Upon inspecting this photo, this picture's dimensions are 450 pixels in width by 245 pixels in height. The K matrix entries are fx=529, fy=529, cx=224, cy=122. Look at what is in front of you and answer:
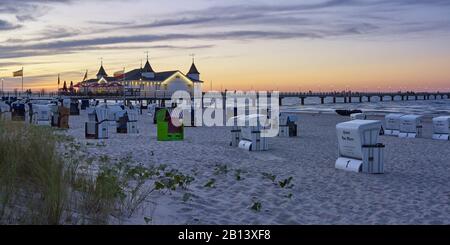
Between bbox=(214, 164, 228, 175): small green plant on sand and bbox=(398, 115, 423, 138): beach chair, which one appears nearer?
bbox=(214, 164, 228, 175): small green plant on sand

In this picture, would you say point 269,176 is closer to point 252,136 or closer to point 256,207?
point 256,207

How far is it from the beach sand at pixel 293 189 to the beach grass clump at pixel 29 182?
0.92 metres

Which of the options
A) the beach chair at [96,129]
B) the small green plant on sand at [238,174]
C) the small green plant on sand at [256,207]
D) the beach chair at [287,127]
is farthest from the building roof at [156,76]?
the small green plant on sand at [256,207]

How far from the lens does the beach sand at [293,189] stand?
704 centimetres

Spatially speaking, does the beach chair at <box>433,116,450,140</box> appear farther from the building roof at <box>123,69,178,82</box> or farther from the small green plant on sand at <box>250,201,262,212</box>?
the building roof at <box>123,69,178,82</box>

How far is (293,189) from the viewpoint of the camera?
9.20 m

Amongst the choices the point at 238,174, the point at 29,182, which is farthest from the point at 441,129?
the point at 29,182

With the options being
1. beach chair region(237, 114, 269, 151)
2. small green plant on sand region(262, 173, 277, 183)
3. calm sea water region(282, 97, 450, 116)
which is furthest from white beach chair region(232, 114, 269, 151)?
calm sea water region(282, 97, 450, 116)

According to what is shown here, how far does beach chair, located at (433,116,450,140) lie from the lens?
2153 centimetres

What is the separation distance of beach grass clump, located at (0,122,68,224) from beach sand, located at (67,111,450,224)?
36.0 inches

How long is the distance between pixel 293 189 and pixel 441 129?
1494 centimetres

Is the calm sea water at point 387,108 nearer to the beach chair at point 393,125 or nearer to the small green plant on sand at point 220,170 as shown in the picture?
the beach chair at point 393,125
